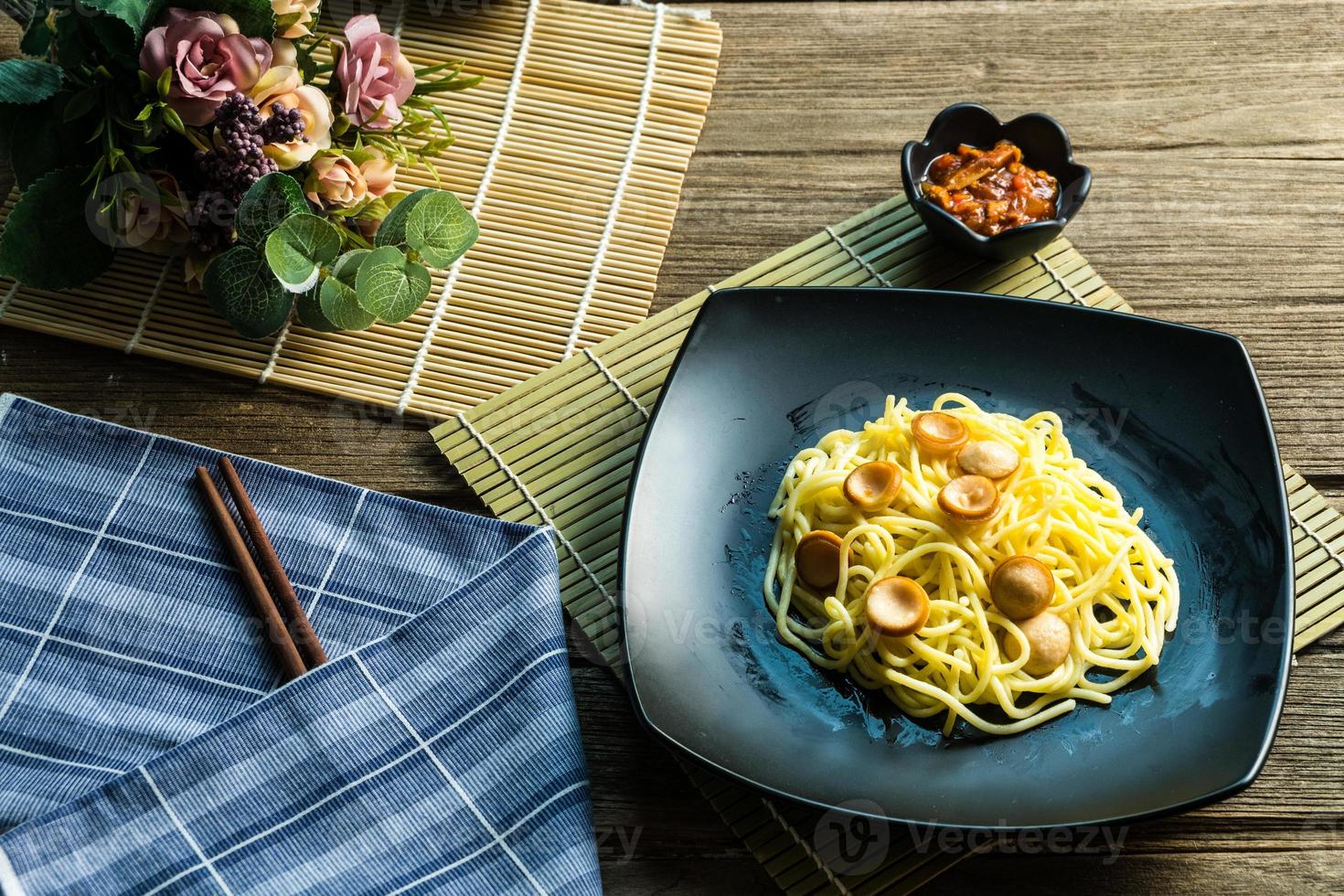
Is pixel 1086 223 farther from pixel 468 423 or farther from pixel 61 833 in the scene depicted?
pixel 61 833

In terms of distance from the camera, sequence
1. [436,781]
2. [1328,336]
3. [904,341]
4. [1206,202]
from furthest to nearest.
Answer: [1206,202] < [1328,336] < [904,341] < [436,781]

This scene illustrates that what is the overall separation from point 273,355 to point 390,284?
0.36m

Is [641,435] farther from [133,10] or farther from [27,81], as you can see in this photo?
[27,81]

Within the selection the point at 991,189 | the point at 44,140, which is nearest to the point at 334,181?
the point at 44,140

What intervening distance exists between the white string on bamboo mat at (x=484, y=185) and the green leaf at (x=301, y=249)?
0.88 feet

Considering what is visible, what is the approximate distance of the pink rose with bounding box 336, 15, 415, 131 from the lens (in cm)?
222

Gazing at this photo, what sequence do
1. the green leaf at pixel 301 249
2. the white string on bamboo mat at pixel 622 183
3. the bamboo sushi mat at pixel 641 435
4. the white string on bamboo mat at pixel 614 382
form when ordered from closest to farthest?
the bamboo sushi mat at pixel 641 435, the green leaf at pixel 301 249, the white string on bamboo mat at pixel 614 382, the white string on bamboo mat at pixel 622 183

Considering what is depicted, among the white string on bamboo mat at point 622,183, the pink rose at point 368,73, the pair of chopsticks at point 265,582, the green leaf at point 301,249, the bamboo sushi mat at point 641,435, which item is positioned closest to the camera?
the bamboo sushi mat at point 641,435

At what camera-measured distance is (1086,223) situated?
2.60 meters

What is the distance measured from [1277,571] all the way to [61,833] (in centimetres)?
207

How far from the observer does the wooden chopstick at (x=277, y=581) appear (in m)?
2.03

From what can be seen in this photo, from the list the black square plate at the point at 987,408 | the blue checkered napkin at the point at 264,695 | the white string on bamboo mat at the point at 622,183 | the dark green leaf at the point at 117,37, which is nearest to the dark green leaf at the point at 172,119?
the dark green leaf at the point at 117,37

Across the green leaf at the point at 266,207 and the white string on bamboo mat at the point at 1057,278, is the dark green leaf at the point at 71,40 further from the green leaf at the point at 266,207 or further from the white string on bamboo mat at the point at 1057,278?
the white string on bamboo mat at the point at 1057,278

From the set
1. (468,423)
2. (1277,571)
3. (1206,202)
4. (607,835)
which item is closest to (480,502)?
(468,423)
